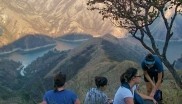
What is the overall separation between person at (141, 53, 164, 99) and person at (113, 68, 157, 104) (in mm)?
1818

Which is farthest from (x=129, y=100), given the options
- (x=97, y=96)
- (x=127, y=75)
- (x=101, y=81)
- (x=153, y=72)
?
(x=153, y=72)

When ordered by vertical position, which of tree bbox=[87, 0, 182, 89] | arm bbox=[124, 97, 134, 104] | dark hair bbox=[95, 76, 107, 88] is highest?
tree bbox=[87, 0, 182, 89]

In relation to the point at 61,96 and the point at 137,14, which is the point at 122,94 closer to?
the point at 61,96

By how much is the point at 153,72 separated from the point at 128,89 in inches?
113

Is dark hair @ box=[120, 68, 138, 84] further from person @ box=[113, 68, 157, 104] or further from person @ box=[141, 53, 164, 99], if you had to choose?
person @ box=[141, 53, 164, 99]

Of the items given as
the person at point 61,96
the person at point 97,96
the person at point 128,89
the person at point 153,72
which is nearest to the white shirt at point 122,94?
the person at point 128,89

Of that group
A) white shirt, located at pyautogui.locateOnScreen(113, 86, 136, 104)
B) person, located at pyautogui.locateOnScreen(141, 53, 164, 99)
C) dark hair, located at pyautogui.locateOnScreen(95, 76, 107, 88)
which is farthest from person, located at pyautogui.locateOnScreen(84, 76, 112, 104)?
person, located at pyautogui.locateOnScreen(141, 53, 164, 99)

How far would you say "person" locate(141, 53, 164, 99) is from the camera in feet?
35.0

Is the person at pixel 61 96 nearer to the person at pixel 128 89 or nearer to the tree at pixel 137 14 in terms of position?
the person at pixel 128 89

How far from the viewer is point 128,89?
27.2 feet

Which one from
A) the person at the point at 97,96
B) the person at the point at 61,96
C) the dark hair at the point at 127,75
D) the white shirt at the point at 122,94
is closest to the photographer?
the white shirt at the point at 122,94

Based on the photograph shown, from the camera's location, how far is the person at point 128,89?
8.20m

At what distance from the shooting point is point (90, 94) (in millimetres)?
9320

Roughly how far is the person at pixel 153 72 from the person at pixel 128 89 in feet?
5.96
